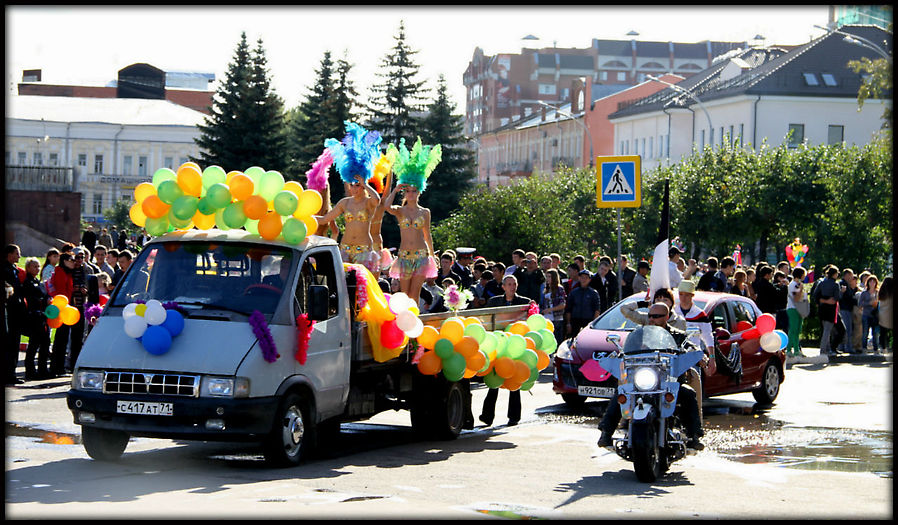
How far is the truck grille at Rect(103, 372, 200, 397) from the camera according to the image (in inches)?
423

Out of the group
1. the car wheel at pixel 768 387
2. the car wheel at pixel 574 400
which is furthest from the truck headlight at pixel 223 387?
the car wheel at pixel 768 387

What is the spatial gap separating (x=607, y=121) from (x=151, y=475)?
8973 centimetres

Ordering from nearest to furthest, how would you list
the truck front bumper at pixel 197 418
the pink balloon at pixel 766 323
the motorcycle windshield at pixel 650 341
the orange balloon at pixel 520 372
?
the truck front bumper at pixel 197 418, the motorcycle windshield at pixel 650 341, the orange balloon at pixel 520 372, the pink balloon at pixel 766 323

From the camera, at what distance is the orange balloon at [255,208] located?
38.4 ft

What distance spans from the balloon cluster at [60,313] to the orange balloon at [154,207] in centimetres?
637

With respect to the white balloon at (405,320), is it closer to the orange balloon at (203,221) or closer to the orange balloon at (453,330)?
the orange balloon at (453,330)

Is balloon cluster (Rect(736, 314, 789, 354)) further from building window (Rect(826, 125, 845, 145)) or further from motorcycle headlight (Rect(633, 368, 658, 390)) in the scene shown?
building window (Rect(826, 125, 845, 145))

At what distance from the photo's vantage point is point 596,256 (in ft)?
117

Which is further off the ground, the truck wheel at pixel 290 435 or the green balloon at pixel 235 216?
the green balloon at pixel 235 216

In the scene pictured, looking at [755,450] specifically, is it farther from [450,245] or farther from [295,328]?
[450,245]

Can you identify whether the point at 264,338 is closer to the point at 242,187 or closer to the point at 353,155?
the point at 242,187

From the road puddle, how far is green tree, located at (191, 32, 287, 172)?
2199 inches

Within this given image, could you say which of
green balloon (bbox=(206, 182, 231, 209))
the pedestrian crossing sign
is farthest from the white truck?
the pedestrian crossing sign

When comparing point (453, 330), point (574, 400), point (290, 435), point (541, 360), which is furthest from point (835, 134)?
point (290, 435)
